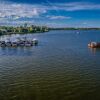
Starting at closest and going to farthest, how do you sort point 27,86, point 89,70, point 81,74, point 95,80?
point 27,86 < point 95,80 < point 81,74 < point 89,70

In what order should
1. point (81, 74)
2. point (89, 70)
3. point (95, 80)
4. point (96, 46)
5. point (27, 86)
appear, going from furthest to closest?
point (96, 46) → point (89, 70) → point (81, 74) → point (95, 80) → point (27, 86)

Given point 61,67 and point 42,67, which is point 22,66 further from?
point 61,67

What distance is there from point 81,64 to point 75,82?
16.2m

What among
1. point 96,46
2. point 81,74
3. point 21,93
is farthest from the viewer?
point 96,46

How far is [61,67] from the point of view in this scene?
53.7 m

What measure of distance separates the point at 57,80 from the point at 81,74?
19.8ft

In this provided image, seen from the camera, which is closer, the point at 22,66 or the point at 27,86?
the point at 27,86

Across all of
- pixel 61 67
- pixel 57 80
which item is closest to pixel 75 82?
pixel 57 80

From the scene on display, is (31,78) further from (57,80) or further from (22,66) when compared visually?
(22,66)

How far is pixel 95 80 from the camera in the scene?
41906 millimetres

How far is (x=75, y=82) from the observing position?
41.1 meters

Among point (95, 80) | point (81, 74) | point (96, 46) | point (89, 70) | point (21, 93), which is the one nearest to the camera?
point (21, 93)

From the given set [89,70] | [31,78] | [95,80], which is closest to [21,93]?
[31,78]

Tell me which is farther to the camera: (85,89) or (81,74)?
(81,74)
